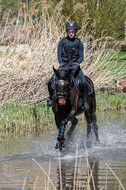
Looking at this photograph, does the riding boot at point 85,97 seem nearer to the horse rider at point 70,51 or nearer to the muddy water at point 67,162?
the horse rider at point 70,51

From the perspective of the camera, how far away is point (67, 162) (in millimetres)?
8227

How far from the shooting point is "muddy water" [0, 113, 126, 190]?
6359mm

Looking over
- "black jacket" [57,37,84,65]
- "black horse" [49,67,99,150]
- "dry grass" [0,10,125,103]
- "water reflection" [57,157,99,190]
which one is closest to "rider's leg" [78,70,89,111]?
"black horse" [49,67,99,150]

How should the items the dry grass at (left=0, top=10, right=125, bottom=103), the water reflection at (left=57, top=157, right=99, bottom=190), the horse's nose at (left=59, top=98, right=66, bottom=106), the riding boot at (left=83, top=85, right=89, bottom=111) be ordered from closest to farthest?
the water reflection at (left=57, top=157, right=99, bottom=190), the horse's nose at (left=59, top=98, right=66, bottom=106), the riding boot at (left=83, top=85, right=89, bottom=111), the dry grass at (left=0, top=10, right=125, bottom=103)

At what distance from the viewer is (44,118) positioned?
1282 centimetres

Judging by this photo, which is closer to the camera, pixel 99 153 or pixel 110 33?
pixel 99 153

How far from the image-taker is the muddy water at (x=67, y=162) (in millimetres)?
6359

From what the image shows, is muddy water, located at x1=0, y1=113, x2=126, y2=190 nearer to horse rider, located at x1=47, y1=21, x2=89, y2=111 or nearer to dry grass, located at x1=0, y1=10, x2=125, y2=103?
horse rider, located at x1=47, y1=21, x2=89, y2=111

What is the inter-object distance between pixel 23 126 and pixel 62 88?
364 centimetres

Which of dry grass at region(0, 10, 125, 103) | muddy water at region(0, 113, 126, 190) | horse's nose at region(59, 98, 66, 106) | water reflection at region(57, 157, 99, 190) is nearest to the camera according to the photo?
water reflection at region(57, 157, 99, 190)

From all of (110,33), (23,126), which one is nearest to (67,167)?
(23,126)

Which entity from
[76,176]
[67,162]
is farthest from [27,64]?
[76,176]

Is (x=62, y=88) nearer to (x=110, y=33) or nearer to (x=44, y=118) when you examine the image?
(x=44, y=118)

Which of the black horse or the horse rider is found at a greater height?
the horse rider
